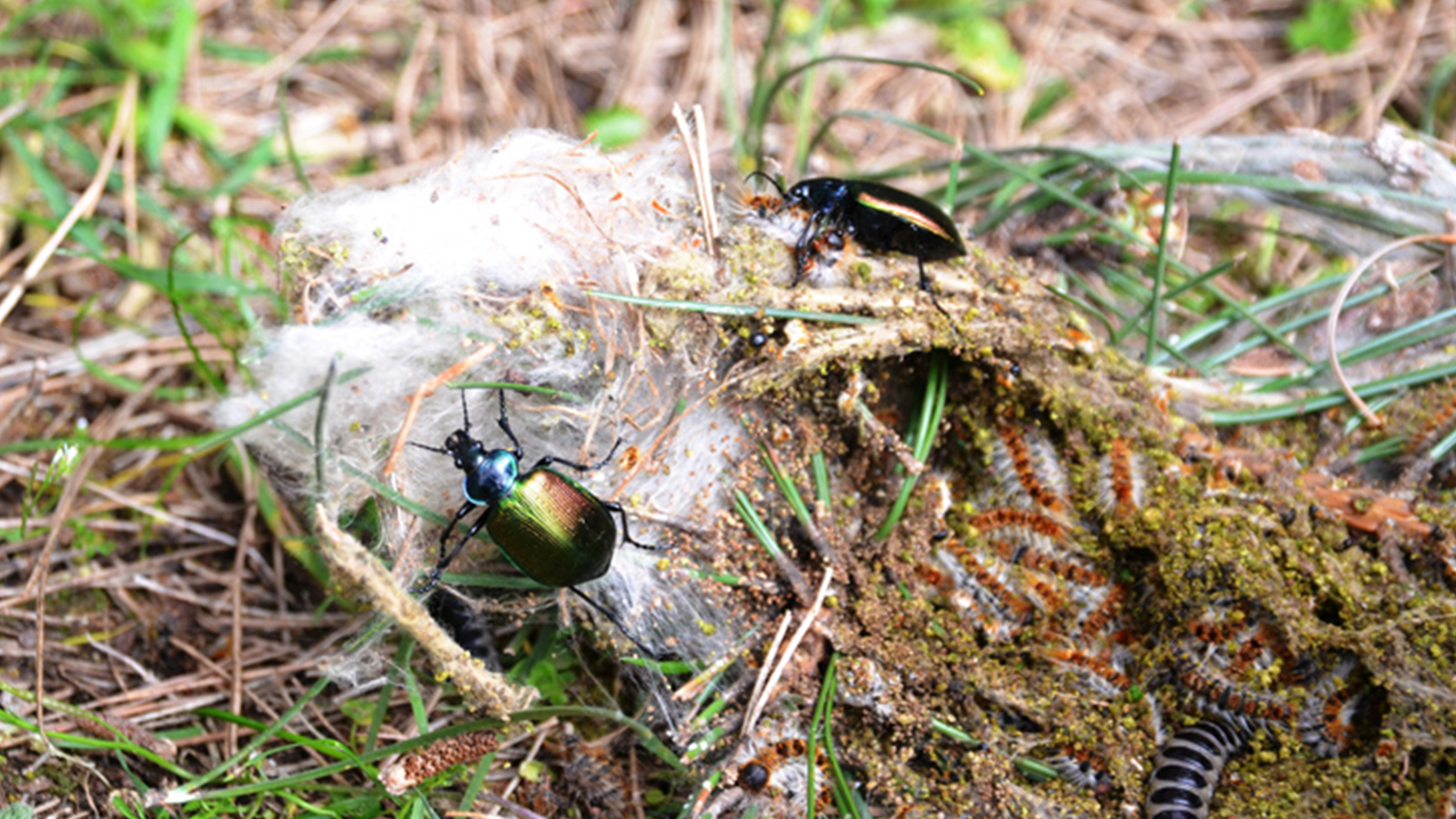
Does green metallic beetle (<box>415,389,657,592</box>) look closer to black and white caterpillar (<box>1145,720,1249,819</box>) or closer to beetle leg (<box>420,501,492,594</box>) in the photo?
beetle leg (<box>420,501,492,594</box>)

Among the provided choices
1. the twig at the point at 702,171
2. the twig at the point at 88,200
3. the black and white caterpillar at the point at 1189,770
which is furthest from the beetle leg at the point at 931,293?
the twig at the point at 88,200

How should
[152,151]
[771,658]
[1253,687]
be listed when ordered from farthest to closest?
[152,151], [771,658], [1253,687]

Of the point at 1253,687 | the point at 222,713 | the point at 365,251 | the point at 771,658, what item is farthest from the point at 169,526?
the point at 1253,687

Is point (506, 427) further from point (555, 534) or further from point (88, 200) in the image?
point (88, 200)

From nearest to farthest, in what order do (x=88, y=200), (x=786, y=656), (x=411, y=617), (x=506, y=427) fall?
(x=411, y=617)
(x=786, y=656)
(x=506, y=427)
(x=88, y=200)

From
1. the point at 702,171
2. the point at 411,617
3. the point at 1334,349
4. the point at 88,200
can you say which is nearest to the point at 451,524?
the point at 411,617

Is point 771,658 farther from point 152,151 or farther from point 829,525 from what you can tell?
point 152,151

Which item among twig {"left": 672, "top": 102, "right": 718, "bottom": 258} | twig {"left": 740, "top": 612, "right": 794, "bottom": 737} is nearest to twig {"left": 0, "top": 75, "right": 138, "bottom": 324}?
twig {"left": 672, "top": 102, "right": 718, "bottom": 258}
